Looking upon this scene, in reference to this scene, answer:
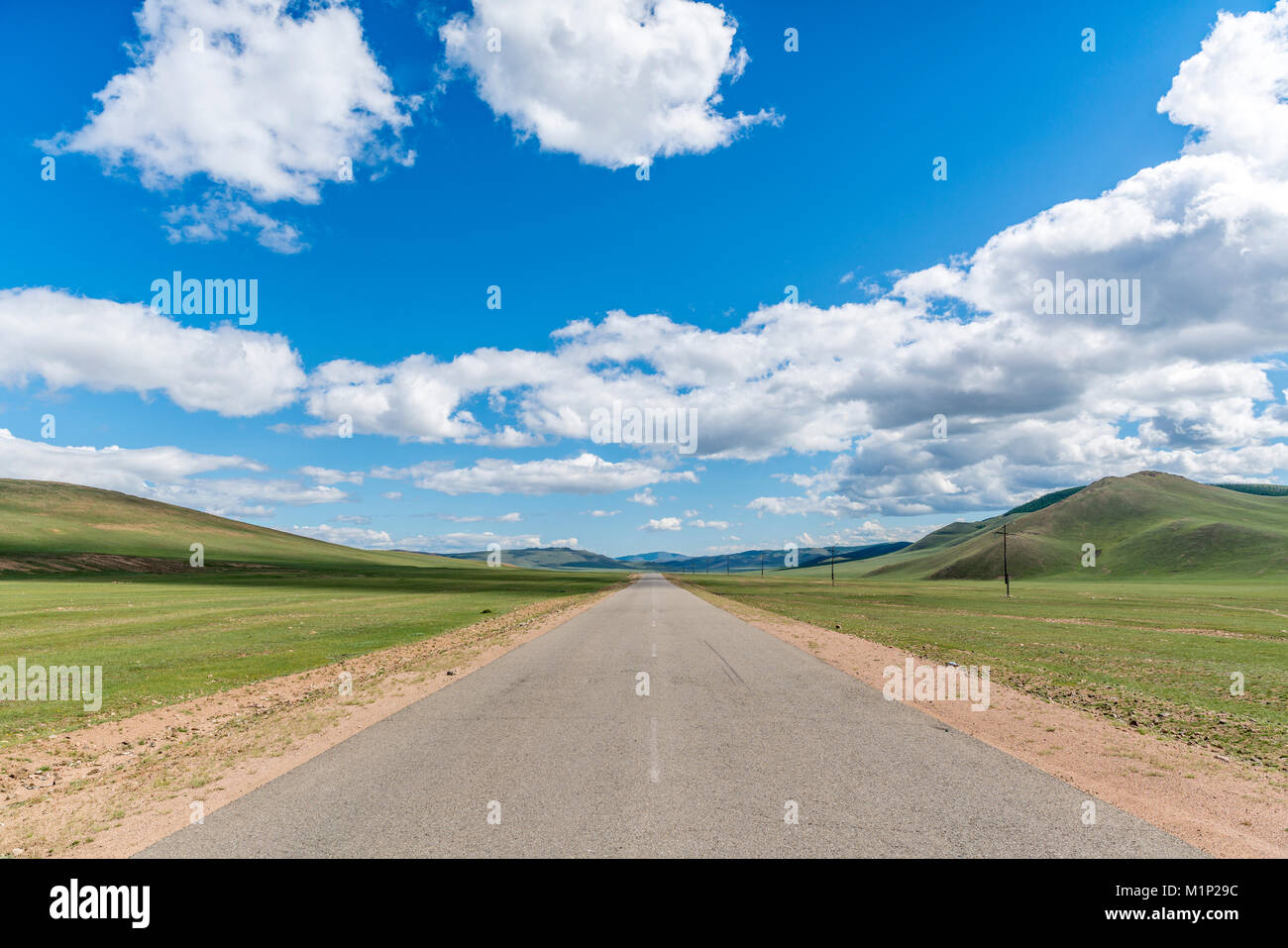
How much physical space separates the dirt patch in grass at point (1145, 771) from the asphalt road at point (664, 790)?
0.45m

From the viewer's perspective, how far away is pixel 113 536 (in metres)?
140

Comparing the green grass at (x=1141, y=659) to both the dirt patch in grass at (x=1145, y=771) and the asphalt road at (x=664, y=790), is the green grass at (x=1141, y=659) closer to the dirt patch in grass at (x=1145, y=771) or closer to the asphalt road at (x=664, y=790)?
the dirt patch in grass at (x=1145, y=771)

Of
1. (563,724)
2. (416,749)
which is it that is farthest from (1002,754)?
(416,749)

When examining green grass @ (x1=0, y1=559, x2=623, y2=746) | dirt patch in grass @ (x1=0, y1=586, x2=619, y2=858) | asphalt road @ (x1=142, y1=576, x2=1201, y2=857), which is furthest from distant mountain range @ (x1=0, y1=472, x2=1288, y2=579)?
asphalt road @ (x1=142, y1=576, x2=1201, y2=857)

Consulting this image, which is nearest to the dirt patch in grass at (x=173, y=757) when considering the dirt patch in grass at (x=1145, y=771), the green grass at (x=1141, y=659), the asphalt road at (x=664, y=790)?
the asphalt road at (x=664, y=790)

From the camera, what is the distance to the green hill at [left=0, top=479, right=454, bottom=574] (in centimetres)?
11031

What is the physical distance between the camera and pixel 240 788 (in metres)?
8.70

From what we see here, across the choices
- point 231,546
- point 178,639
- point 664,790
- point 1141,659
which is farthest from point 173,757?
point 231,546

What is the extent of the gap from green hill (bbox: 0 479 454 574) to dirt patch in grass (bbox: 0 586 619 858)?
11320cm

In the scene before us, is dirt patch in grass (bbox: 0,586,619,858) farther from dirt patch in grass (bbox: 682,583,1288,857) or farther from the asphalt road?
dirt patch in grass (bbox: 682,583,1288,857)

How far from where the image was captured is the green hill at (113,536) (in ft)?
362

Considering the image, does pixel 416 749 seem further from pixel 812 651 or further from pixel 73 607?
pixel 73 607

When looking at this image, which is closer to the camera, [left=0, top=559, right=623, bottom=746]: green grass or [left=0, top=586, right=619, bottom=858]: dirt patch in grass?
[left=0, top=586, right=619, bottom=858]: dirt patch in grass
